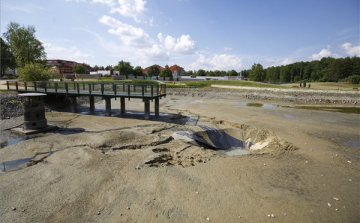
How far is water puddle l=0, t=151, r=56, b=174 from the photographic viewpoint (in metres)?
8.38

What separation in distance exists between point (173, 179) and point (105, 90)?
1511 centimetres

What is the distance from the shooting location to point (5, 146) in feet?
35.7

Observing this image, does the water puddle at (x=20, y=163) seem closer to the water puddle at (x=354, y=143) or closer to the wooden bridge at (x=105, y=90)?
the wooden bridge at (x=105, y=90)

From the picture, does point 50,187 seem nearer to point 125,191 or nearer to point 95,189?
point 95,189

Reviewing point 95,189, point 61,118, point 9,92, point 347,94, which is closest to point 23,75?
point 9,92

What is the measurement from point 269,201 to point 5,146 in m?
13.2

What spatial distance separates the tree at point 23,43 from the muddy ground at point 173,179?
47916 mm

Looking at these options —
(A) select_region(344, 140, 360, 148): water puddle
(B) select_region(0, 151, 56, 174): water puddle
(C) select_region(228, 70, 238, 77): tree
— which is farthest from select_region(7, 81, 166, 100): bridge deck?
(C) select_region(228, 70, 238, 77): tree

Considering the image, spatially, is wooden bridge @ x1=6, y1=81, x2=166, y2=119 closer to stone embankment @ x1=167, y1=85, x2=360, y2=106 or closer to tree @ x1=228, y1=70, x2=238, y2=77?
stone embankment @ x1=167, y1=85, x2=360, y2=106

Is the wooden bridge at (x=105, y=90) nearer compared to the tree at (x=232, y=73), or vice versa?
the wooden bridge at (x=105, y=90)

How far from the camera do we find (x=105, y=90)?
792 inches

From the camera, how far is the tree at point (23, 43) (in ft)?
163

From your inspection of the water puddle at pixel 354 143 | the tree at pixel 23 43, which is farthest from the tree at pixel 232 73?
the water puddle at pixel 354 143

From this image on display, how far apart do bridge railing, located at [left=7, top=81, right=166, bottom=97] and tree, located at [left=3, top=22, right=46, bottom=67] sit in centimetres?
3391
